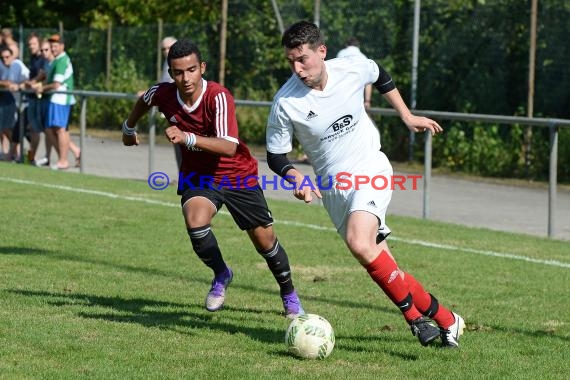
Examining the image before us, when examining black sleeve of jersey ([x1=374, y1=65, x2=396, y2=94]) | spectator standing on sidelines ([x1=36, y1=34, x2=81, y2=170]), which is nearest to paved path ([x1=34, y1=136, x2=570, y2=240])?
spectator standing on sidelines ([x1=36, y1=34, x2=81, y2=170])

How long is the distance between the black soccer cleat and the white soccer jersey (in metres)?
0.94

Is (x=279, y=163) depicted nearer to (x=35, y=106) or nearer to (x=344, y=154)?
(x=344, y=154)

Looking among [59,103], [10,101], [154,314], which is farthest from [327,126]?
[10,101]

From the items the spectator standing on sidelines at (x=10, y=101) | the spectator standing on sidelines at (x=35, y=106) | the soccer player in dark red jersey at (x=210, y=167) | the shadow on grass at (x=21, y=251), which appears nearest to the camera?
the soccer player in dark red jersey at (x=210, y=167)

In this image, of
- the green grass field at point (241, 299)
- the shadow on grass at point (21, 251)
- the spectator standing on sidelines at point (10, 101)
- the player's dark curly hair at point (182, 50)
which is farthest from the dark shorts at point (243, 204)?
the spectator standing on sidelines at point (10, 101)

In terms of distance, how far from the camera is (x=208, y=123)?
8211 millimetres

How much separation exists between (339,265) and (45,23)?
89.9 feet

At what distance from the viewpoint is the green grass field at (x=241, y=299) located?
Answer: 6.82 metres

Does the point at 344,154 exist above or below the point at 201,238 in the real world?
above

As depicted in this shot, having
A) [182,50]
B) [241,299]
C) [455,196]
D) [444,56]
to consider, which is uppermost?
[444,56]

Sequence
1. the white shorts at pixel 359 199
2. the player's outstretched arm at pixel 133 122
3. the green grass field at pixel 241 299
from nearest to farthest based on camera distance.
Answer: the green grass field at pixel 241 299 < the white shorts at pixel 359 199 < the player's outstretched arm at pixel 133 122

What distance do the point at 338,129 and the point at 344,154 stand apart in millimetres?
153

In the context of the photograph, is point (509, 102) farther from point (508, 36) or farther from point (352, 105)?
point (352, 105)

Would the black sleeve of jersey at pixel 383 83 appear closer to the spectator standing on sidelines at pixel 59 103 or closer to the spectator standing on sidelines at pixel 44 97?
the spectator standing on sidelines at pixel 59 103
